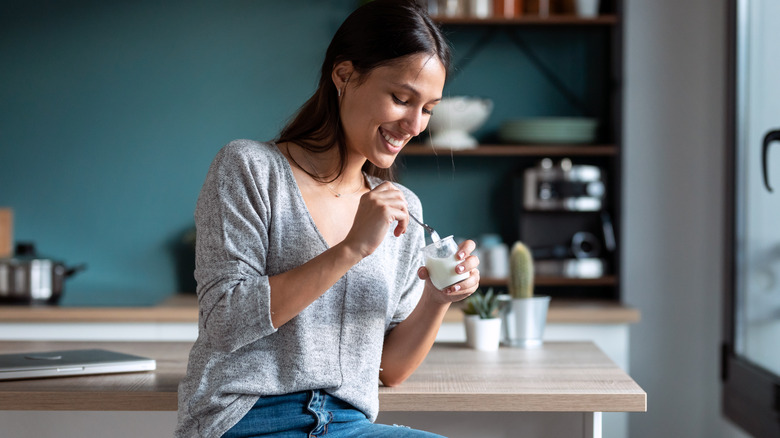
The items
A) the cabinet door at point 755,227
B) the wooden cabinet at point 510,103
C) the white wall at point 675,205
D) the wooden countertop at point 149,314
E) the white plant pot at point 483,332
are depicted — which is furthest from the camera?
the wooden cabinet at point 510,103

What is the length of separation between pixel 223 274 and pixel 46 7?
265cm

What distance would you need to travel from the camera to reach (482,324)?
1879mm

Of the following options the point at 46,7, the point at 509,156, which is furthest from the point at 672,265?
the point at 46,7

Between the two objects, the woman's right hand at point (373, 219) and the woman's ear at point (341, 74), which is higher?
the woman's ear at point (341, 74)

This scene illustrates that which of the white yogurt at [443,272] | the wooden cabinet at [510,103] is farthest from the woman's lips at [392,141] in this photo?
the wooden cabinet at [510,103]

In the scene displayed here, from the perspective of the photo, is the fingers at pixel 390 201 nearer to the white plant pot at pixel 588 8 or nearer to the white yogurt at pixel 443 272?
the white yogurt at pixel 443 272

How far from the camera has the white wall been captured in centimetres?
331

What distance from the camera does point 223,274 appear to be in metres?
1.28

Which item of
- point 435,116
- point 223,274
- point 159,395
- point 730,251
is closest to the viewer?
point 223,274

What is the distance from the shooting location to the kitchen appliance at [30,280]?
3.04 m

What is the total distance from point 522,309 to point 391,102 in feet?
2.44

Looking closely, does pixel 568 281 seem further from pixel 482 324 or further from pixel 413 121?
pixel 413 121

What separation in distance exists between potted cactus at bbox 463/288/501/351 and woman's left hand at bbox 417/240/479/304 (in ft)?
1.32

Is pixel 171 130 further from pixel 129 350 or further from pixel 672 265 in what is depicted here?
pixel 672 265
